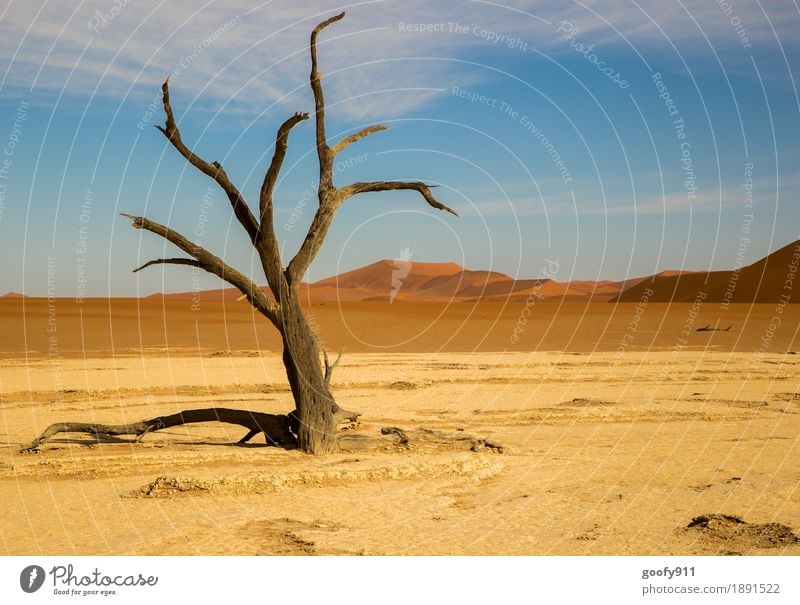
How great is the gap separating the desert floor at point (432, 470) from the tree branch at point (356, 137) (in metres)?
5.46

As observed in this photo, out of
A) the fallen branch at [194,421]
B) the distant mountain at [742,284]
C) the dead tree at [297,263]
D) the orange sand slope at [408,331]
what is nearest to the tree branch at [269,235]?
the dead tree at [297,263]

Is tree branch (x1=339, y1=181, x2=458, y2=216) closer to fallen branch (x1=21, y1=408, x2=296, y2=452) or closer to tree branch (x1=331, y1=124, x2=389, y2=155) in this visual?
tree branch (x1=331, y1=124, x2=389, y2=155)

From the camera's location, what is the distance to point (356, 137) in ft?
51.0

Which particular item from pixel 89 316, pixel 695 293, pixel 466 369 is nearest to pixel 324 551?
pixel 466 369

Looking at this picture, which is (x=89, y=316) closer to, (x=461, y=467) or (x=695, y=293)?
(x=461, y=467)

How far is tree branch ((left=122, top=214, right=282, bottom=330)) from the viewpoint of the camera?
14.7 meters

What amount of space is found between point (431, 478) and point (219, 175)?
20.9 ft

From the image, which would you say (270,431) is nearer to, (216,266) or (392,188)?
(216,266)

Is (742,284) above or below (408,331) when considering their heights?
above

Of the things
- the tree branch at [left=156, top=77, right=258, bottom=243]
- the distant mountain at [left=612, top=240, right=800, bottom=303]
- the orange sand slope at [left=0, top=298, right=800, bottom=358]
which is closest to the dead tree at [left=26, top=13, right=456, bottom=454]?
the tree branch at [left=156, top=77, right=258, bottom=243]

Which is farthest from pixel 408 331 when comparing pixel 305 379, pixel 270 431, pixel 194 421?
pixel 194 421

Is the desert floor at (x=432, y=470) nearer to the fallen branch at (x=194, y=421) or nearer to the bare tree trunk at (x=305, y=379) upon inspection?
the fallen branch at (x=194, y=421)

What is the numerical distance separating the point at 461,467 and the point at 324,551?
4.86m

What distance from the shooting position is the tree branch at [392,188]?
50.7 ft
